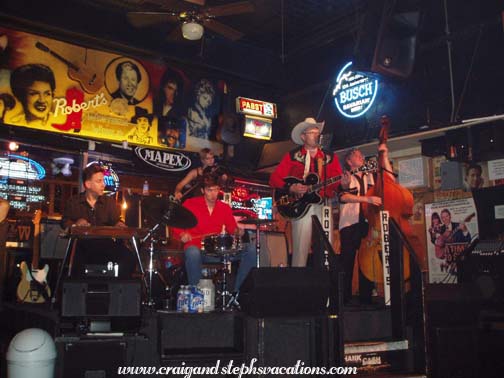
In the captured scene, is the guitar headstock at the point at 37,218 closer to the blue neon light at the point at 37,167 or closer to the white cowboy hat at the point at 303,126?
the blue neon light at the point at 37,167

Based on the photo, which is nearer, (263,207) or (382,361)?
(382,361)

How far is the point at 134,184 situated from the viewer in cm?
1038

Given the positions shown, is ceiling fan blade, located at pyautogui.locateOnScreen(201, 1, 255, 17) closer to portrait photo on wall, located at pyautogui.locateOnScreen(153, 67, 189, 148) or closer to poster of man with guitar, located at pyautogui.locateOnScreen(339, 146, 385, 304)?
poster of man with guitar, located at pyautogui.locateOnScreen(339, 146, 385, 304)

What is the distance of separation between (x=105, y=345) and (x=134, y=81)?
7594mm

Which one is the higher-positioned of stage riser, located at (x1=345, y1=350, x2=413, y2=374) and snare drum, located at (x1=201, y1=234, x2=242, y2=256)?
snare drum, located at (x1=201, y1=234, x2=242, y2=256)

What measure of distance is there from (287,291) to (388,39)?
2982 mm

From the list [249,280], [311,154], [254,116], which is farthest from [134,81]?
[249,280]

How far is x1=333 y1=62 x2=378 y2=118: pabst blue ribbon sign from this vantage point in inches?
406

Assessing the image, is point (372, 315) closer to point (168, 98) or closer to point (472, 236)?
point (472, 236)

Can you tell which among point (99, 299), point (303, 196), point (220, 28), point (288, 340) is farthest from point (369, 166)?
point (220, 28)

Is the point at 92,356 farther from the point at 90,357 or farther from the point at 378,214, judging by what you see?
the point at 378,214

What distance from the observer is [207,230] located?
645cm

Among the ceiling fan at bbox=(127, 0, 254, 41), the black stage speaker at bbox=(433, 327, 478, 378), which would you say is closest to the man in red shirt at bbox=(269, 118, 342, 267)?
the black stage speaker at bbox=(433, 327, 478, 378)

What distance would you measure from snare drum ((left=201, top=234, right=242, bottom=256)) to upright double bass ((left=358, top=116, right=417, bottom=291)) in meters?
1.56
